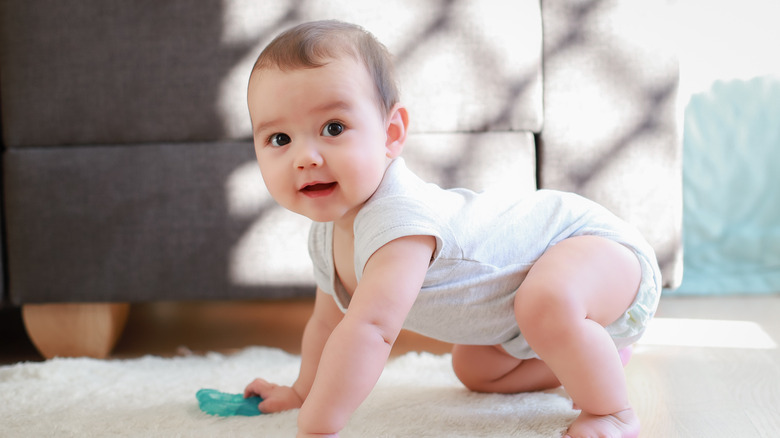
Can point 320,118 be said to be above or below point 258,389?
above

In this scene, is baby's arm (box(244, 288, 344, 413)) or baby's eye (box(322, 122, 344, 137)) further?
baby's arm (box(244, 288, 344, 413))

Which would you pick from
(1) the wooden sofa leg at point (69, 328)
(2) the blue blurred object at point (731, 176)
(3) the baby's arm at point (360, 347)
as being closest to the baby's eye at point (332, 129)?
(3) the baby's arm at point (360, 347)

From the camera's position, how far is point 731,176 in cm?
154

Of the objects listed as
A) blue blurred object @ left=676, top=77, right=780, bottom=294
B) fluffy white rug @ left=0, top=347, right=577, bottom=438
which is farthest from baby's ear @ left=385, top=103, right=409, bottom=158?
blue blurred object @ left=676, top=77, right=780, bottom=294

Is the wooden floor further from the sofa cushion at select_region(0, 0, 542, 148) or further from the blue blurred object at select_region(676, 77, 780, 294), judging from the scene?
the sofa cushion at select_region(0, 0, 542, 148)

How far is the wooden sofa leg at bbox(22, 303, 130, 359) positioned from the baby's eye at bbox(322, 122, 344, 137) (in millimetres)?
614

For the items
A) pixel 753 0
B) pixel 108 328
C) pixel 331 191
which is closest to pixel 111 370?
pixel 108 328

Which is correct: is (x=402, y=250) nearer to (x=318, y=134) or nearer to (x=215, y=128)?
(x=318, y=134)

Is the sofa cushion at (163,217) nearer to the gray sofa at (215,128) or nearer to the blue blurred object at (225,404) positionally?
the gray sofa at (215,128)

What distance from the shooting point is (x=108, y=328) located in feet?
3.55

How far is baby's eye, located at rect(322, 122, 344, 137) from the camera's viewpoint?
66 centimetres

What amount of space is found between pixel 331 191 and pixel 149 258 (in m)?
0.47

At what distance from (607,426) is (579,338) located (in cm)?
9

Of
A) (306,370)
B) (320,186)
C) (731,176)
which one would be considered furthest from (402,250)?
(731,176)
